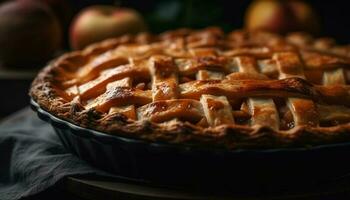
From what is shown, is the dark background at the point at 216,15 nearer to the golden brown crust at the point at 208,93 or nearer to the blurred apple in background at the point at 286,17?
the blurred apple in background at the point at 286,17

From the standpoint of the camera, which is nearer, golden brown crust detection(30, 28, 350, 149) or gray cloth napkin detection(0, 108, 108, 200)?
golden brown crust detection(30, 28, 350, 149)

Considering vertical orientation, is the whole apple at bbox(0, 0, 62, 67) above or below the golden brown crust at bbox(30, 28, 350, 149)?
below

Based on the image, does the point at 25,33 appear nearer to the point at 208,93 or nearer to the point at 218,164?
the point at 208,93

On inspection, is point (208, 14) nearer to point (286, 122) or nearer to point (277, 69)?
point (277, 69)

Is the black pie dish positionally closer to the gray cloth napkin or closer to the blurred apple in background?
the gray cloth napkin

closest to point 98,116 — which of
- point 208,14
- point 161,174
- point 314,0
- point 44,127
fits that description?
point 161,174

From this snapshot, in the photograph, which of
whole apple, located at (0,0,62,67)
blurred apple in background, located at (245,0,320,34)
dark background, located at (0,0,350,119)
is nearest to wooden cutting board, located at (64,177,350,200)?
whole apple, located at (0,0,62,67)

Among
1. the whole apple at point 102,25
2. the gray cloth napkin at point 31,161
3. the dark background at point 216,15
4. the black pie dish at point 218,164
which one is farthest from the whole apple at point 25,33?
the black pie dish at point 218,164
